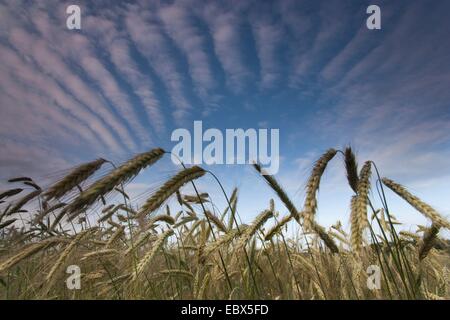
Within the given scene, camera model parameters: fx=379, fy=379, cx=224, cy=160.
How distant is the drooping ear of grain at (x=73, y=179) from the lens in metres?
3.16

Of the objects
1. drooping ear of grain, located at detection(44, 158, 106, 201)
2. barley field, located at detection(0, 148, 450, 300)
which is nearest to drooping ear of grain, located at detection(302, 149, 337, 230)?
barley field, located at detection(0, 148, 450, 300)

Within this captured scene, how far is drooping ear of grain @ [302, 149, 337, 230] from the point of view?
10.8 feet

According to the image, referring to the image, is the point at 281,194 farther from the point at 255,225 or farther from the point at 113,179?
the point at 113,179

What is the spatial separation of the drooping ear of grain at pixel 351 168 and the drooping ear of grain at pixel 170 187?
56.3 inches

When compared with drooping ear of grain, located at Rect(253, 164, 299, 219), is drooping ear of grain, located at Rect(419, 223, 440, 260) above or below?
below

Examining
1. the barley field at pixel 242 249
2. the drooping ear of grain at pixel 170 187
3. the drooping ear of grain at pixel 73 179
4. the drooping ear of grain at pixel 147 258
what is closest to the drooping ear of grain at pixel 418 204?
the barley field at pixel 242 249

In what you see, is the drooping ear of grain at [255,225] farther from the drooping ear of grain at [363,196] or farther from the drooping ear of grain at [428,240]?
the drooping ear of grain at [428,240]

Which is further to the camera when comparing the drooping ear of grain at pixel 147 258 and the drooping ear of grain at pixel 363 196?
the drooping ear of grain at pixel 147 258

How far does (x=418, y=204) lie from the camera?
3.58 m

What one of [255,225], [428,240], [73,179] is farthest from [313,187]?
[73,179]

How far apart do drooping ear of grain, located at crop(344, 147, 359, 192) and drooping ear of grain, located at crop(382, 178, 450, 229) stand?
1.37 feet

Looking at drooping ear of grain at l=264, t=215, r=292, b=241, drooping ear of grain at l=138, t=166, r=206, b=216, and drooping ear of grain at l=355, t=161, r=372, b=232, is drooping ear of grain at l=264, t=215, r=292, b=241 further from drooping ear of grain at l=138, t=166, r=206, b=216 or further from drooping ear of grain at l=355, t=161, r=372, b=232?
drooping ear of grain at l=138, t=166, r=206, b=216

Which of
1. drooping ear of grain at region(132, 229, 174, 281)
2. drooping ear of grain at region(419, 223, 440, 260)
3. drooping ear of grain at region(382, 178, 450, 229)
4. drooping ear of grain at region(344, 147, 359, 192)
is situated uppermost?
drooping ear of grain at region(344, 147, 359, 192)
